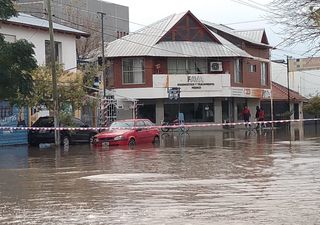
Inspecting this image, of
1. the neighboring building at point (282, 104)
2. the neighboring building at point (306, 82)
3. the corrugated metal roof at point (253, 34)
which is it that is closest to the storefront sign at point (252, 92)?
the neighboring building at point (282, 104)

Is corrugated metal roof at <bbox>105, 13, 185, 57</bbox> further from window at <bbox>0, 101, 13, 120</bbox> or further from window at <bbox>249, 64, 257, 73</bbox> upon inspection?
window at <bbox>0, 101, 13, 120</bbox>

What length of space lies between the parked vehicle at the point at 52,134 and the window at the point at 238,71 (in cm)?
2425

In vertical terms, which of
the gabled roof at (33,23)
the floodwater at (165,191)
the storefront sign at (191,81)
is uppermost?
the gabled roof at (33,23)

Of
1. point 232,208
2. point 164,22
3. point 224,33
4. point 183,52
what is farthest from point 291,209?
point 224,33

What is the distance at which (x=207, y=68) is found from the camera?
51.1 meters

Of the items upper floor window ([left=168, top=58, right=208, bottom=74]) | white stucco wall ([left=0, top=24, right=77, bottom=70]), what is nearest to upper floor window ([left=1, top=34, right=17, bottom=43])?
white stucco wall ([left=0, top=24, right=77, bottom=70])

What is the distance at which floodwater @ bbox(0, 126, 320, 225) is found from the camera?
898 centimetres

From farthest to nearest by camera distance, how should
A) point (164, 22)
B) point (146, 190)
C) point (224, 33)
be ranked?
point (224, 33)
point (164, 22)
point (146, 190)

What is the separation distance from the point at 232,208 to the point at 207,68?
4207cm

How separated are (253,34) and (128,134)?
3679cm

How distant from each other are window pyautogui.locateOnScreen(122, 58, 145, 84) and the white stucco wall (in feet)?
39.7

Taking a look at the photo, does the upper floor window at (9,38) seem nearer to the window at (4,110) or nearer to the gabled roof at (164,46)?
the window at (4,110)

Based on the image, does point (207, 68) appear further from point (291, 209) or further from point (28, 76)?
point (291, 209)

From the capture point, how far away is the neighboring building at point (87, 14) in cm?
5581
